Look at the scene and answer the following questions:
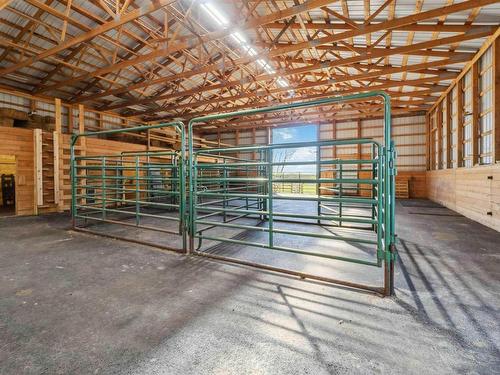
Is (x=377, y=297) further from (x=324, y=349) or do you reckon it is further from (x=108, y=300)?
(x=108, y=300)

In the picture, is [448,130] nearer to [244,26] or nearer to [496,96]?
[496,96]

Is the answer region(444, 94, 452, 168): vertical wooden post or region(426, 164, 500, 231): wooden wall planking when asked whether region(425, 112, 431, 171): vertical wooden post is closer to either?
region(444, 94, 452, 168): vertical wooden post

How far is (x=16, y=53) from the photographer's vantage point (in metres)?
7.43

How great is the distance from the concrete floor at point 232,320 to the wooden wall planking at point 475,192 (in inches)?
107

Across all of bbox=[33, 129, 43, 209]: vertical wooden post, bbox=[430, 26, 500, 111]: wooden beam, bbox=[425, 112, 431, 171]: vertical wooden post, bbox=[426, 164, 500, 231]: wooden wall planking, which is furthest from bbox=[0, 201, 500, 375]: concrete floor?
bbox=[425, 112, 431, 171]: vertical wooden post

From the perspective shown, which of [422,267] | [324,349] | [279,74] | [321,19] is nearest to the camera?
[324,349]

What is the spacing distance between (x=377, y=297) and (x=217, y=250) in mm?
1946

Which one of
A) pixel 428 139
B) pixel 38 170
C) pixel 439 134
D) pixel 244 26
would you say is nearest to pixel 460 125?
pixel 439 134

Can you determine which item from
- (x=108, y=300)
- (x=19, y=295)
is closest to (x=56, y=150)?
(x=19, y=295)

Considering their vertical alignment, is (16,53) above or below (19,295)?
above

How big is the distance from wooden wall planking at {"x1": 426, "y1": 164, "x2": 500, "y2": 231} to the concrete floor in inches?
107

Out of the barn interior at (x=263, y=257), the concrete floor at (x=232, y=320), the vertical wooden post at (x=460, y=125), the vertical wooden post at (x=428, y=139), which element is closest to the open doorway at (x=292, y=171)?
the barn interior at (x=263, y=257)

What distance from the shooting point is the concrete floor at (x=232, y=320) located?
124cm

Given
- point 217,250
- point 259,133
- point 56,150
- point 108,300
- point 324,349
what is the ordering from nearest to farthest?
point 324,349 < point 108,300 < point 217,250 < point 56,150 < point 259,133
